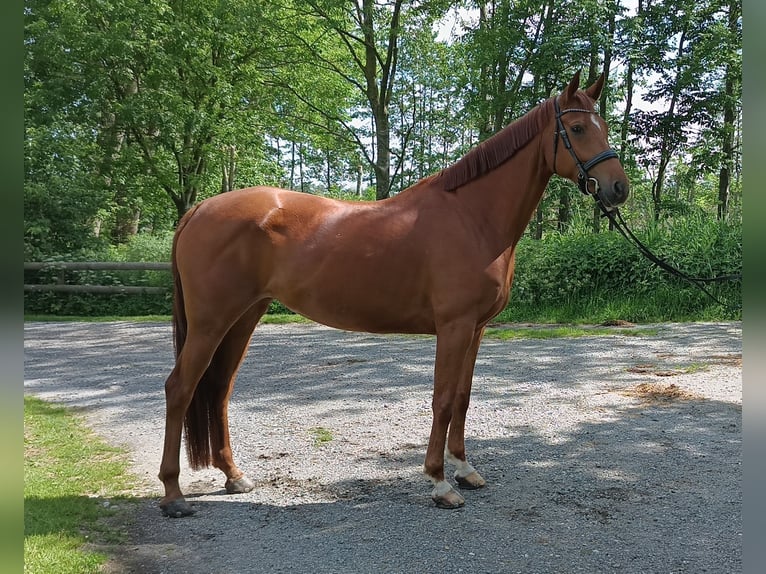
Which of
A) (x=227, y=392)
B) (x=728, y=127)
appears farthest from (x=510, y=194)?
(x=728, y=127)

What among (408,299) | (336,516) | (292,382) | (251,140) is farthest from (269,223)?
(251,140)

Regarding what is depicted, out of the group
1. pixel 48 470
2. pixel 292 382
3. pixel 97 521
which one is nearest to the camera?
pixel 97 521

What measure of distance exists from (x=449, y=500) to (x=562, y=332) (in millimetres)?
6700

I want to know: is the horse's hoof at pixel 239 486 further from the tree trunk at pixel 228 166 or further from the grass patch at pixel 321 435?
the tree trunk at pixel 228 166

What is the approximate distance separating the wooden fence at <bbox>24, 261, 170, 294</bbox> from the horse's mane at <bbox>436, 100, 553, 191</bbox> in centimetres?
1178

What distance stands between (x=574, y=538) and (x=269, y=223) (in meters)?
2.66

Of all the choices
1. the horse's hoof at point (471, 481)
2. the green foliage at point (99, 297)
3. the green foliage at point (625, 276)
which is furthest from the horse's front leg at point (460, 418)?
the green foliage at point (99, 297)

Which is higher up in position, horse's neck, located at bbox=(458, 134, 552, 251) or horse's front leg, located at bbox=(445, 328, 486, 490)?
horse's neck, located at bbox=(458, 134, 552, 251)

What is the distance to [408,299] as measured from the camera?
11.2 feet

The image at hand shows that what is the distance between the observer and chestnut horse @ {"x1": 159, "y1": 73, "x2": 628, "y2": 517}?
3314 mm

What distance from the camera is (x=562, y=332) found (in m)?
9.34

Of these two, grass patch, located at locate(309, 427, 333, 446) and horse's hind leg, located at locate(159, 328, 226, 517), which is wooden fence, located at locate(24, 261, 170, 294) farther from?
horse's hind leg, located at locate(159, 328, 226, 517)

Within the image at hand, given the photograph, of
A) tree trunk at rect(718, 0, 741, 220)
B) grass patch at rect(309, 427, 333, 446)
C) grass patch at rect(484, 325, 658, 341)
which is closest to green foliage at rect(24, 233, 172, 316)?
grass patch at rect(484, 325, 658, 341)

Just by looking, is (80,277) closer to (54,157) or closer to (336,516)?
(54,157)
